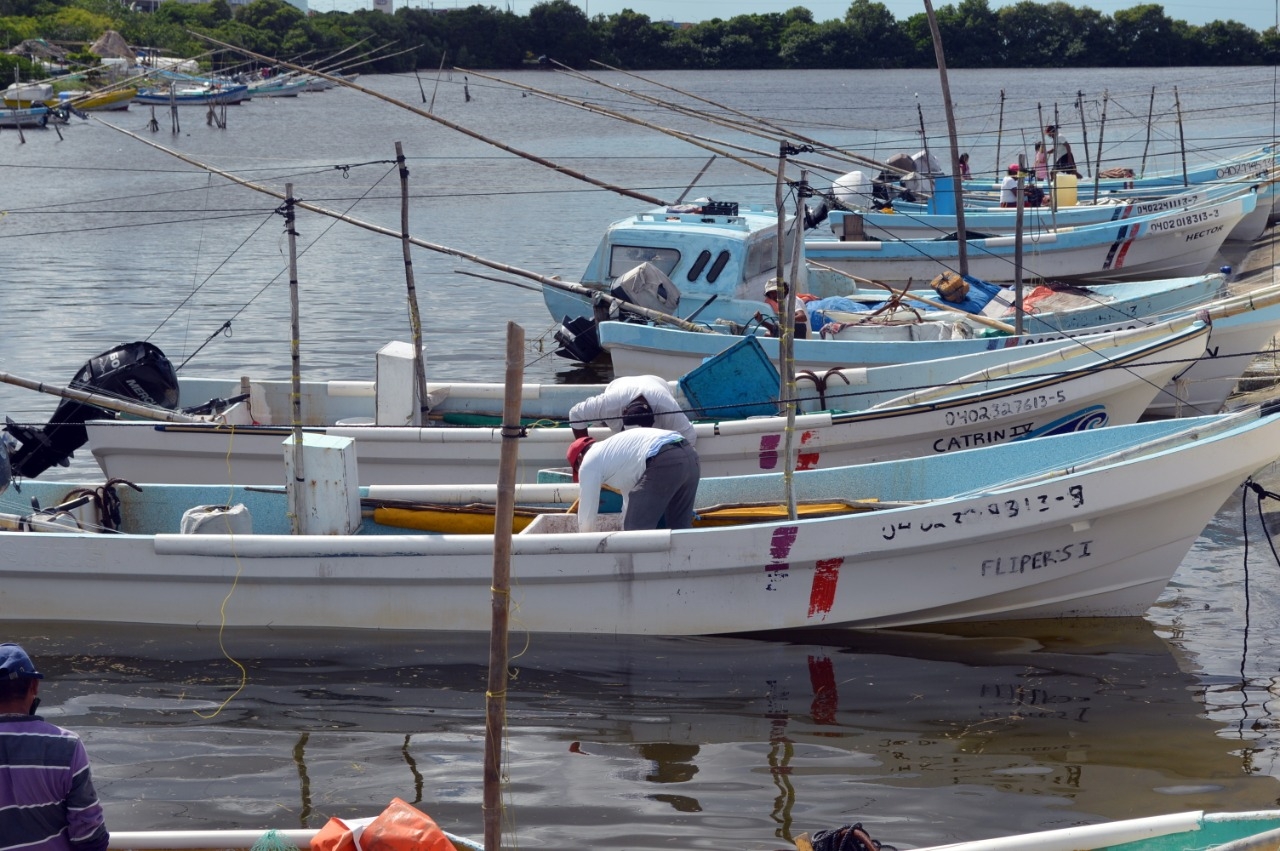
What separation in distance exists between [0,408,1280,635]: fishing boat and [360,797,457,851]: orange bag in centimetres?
330

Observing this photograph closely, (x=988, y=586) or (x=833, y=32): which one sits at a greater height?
(x=833, y=32)

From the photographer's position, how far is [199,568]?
8.45m

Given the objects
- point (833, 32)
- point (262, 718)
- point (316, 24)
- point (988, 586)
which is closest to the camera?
point (262, 718)

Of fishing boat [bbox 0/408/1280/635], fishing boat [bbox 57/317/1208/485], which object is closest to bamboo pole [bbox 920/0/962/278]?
fishing boat [bbox 57/317/1208/485]

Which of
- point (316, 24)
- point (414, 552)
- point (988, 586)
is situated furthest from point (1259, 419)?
point (316, 24)

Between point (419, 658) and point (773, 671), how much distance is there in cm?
226

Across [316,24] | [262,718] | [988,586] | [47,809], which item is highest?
[316,24]

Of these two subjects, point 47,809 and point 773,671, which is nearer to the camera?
point 47,809

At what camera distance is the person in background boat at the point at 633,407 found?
329 inches

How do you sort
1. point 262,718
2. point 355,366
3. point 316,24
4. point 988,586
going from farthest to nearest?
point 316,24 → point 355,366 → point 988,586 → point 262,718

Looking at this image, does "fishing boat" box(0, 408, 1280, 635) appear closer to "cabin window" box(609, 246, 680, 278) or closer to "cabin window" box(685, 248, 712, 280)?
"cabin window" box(685, 248, 712, 280)

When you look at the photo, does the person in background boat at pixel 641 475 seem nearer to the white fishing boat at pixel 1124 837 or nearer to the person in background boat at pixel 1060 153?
the white fishing boat at pixel 1124 837

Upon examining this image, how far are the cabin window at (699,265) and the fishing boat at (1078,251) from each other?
5.03 m

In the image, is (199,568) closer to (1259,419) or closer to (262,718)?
(262,718)
